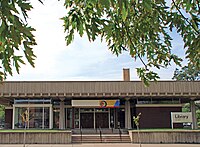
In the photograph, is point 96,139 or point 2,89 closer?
point 96,139

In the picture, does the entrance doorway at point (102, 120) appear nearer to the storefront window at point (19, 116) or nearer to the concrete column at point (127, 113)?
the concrete column at point (127, 113)

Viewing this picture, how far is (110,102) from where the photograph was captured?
28688 millimetres

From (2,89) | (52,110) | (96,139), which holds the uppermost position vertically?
(2,89)

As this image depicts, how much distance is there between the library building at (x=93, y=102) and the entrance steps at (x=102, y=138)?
3.78 metres

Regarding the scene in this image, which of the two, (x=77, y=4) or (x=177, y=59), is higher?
(x=77, y=4)

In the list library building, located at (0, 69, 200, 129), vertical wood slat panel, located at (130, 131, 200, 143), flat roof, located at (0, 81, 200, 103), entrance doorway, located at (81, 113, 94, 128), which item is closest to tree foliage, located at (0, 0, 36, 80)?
vertical wood slat panel, located at (130, 131, 200, 143)

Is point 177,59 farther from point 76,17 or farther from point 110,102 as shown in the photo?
point 110,102

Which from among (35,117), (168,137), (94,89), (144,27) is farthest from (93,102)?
(144,27)

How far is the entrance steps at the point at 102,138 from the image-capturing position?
23219 millimetres

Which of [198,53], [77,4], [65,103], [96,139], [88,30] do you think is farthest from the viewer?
[65,103]

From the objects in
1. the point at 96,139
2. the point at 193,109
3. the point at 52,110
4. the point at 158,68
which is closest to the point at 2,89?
the point at 52,110

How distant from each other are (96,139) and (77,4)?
21.5 m

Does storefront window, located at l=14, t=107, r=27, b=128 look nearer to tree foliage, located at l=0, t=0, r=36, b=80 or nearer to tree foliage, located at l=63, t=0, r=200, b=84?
tree foliage, located at l=63, t=0, r=200, b=84

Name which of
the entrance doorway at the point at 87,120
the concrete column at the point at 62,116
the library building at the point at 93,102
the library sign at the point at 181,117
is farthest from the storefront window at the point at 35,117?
the library sign at the point at 181,117
